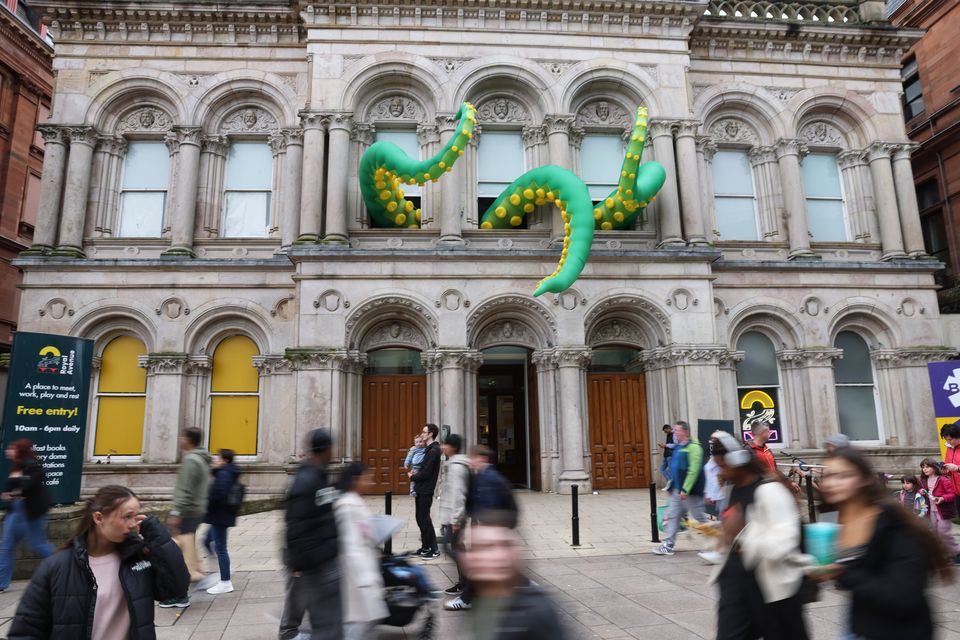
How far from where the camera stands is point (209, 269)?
1630cm

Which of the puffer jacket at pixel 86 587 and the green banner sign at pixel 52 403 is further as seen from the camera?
the green banner sign at pixel 52 403

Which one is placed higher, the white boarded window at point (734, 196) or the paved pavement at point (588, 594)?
the white boarded window at point (734, 196)

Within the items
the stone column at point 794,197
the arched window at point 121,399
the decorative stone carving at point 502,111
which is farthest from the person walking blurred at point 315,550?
the stone column at point 794,197

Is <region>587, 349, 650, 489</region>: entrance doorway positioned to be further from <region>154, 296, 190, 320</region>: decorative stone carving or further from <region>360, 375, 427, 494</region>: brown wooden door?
<region>154, 296, 190, 320</region>: decorative stone carving

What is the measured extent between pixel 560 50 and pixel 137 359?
46.6 ft

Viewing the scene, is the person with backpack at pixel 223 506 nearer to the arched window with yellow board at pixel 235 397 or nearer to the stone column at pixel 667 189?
the arched window with yellow board at pixel 235 397

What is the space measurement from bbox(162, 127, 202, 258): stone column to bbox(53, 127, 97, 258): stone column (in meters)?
2.08

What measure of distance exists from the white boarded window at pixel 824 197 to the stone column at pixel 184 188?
1770 centimetres

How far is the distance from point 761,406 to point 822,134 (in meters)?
8.75

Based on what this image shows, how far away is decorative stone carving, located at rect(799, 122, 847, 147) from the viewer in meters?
18.9

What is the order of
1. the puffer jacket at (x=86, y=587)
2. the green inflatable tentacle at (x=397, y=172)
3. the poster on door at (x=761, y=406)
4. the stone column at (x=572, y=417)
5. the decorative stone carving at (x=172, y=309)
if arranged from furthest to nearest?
1. the poster on door at (x=761, y=406)
2. the decorative stone carving at (x=172, y=309)
3. the stone column at (x=572, y=417)
4. the green inflatable tentacle at (x=397, y=172)
5. the puffer jacket at (x=86, y=587)

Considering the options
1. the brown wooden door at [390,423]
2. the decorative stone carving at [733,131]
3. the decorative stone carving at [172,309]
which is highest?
the decorative stone carving at [733,131]

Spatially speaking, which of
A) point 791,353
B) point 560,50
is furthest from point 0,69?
point 791,353

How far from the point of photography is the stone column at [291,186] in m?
16.7
